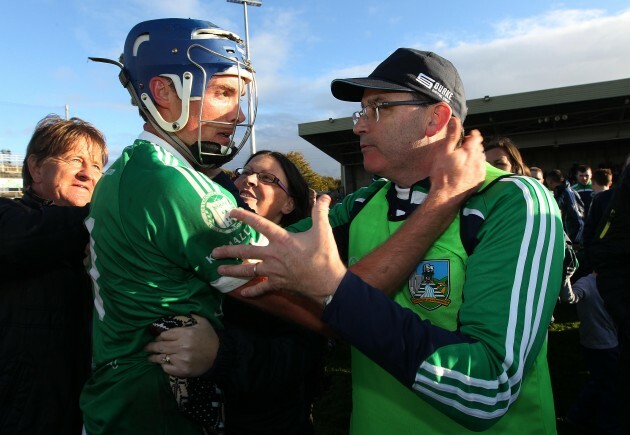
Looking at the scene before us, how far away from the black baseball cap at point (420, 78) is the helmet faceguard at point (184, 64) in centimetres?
62

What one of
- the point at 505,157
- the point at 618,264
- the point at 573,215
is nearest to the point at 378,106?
the point at 618,264

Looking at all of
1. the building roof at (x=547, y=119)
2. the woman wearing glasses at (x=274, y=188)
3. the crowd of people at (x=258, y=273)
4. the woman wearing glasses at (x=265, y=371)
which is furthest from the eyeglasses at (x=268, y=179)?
the building roof at (x=547, y=119)

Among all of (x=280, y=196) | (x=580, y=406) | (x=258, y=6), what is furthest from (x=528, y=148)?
(x=280, y=196)

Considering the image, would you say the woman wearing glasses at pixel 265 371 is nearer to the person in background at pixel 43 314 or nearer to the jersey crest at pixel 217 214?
the jersey crest at pixel 217 214

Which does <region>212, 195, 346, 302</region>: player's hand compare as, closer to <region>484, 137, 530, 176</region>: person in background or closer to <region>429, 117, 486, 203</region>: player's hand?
<region>429, 117, 486, 203</region>: player's hand

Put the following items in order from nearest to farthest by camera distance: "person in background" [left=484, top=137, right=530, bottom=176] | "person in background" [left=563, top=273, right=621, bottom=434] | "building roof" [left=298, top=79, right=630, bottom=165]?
"person in background" [left=563, top=273, right=621, bottom=434] < "person in background" [left=484, top=137, right=530, bottom=176] < "building roof" [left=298, top=79, right=630, bottom=165]

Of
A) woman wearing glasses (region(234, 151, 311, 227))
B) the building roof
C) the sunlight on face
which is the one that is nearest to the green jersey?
the sunlight on face

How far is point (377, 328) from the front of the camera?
1.23 m

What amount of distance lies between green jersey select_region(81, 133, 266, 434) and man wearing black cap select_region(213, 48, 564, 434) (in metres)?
0.18

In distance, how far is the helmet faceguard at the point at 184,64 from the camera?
6.30 ft

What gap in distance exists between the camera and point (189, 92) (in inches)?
75.3

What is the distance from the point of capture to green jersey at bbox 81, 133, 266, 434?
151 cm

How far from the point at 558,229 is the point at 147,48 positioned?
184 centimetres

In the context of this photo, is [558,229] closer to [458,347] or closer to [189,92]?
[458,347]
